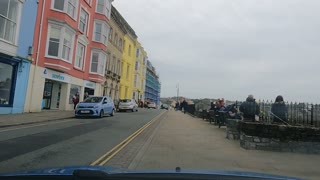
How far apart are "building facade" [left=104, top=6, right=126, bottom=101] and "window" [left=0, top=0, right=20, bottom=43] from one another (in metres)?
22.2

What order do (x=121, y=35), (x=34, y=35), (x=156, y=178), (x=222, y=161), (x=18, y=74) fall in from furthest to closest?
(x=121, y=35), (x=34, y=35), (x=18, y=74), (x=222, y=161), (x=156, y=178)

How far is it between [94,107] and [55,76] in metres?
4.63

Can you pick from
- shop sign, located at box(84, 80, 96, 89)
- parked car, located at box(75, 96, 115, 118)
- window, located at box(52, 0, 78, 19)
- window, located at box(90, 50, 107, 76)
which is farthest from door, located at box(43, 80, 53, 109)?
window, located at box(90, 50, 107, 76)

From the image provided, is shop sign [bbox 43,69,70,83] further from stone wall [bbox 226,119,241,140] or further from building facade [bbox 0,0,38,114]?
stone wall [bbox 226,119,241,140]

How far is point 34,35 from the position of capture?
25.6m

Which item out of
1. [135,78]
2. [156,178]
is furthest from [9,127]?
[135,78]

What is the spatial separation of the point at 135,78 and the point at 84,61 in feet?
127

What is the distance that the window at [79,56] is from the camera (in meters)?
34.1

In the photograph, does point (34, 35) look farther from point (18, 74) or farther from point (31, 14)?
point (18, 74)

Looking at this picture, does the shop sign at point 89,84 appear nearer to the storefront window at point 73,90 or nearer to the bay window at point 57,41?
the storefront window at point 73,90

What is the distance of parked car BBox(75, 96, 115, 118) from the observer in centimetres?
2648

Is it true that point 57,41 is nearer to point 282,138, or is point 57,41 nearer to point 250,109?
point 250,109

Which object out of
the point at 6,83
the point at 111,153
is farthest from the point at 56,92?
the point at 111,153

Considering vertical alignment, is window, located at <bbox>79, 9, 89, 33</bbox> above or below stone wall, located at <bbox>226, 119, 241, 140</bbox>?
above
